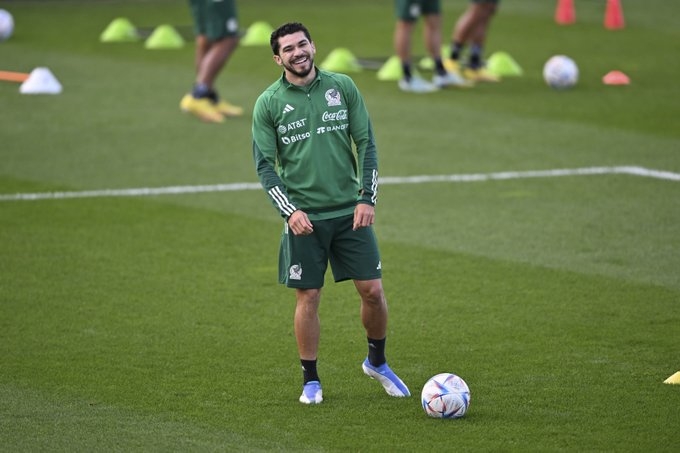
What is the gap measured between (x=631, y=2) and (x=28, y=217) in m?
17.0

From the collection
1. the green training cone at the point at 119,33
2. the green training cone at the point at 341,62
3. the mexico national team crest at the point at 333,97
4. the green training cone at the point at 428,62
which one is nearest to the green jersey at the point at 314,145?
the mexico national team crest at the point at 333,97

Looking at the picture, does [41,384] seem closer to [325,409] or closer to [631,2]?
[325,409]

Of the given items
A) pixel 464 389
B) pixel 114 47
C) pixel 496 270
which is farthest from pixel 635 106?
pixel 464 389

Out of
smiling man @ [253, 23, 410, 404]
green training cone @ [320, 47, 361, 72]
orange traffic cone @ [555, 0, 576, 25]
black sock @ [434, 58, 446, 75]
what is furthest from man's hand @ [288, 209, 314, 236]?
orange traffic cone @ [555, 0, 576, 25]

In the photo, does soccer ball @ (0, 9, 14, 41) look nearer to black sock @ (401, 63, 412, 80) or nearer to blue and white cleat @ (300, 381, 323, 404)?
black sock @ (401, 63, 412, 80)

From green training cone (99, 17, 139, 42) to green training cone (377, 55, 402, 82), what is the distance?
17.0 feet

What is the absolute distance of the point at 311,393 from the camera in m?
7.40

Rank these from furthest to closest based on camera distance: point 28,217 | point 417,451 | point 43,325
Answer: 1. point 28,217
2. point 43,325
3. point 417,451

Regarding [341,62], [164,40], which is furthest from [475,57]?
[164,40]

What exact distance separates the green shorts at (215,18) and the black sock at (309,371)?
27.6 ft

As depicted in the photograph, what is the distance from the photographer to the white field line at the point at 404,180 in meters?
12.6

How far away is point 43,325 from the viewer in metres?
8.88

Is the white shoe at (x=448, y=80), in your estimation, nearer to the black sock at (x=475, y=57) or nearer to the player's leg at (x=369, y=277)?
the black sock at (x=475, y=57)

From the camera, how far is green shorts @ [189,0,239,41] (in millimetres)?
15242
